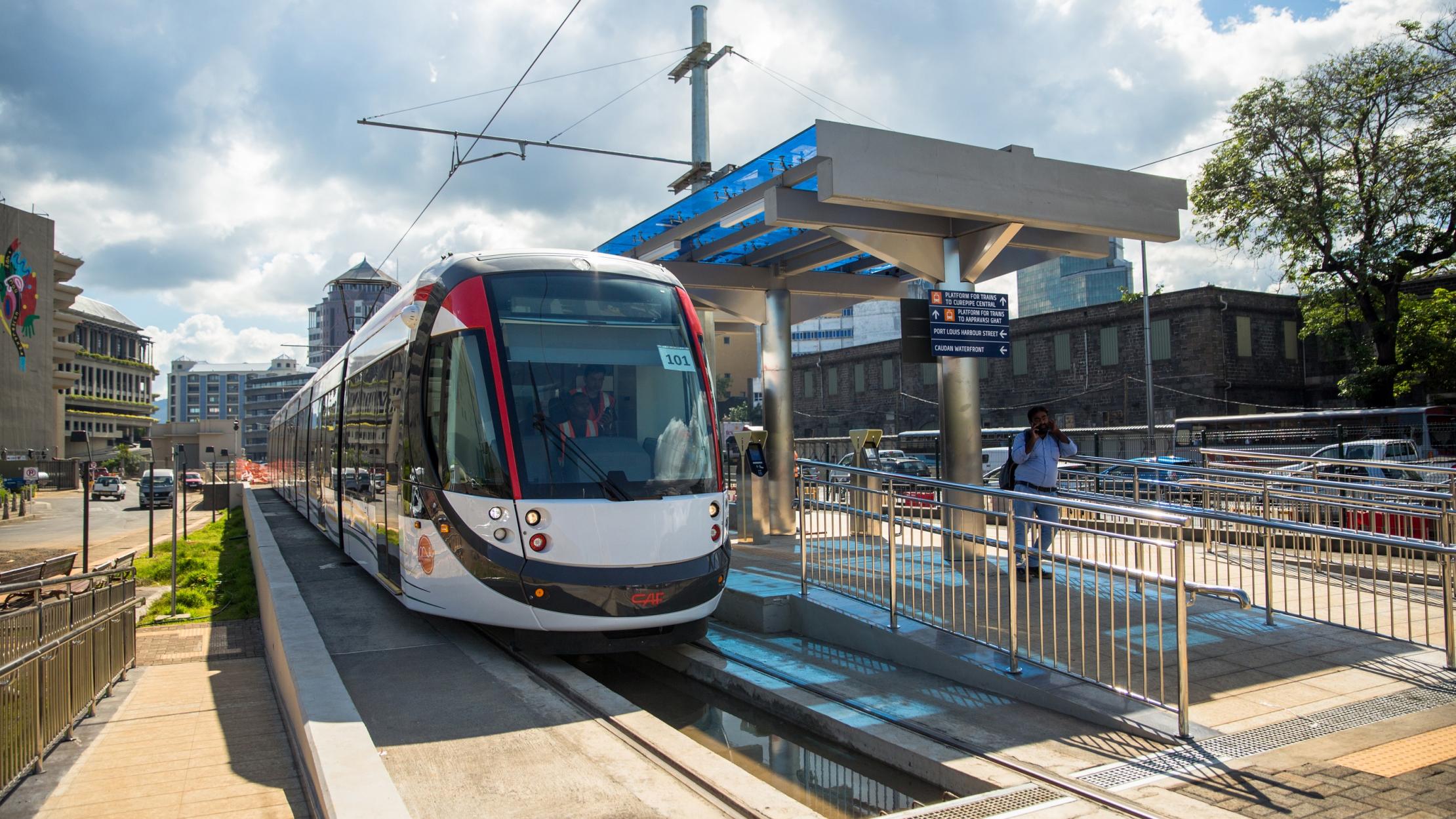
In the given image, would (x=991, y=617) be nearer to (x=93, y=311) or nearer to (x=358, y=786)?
(x=358, y=786)

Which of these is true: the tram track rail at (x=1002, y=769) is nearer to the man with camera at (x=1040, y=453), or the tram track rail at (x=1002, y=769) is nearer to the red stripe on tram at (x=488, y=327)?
the red stripe on tram at (x=488, y=327)

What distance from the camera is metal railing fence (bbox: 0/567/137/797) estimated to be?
6605 mm

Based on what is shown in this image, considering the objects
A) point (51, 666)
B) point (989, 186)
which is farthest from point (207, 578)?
point (989, 186)

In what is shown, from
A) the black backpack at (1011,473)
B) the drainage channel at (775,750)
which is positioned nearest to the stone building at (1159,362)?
the black backpack at (1011,473)

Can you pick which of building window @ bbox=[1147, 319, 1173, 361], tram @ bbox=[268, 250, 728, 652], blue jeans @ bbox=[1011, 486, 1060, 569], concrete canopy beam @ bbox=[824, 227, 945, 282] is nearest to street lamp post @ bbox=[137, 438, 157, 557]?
tram @ bbox=[268, 250, 728, 652]

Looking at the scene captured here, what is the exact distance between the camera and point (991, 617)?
24.0 ft

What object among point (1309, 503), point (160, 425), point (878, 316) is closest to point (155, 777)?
point (1309, 503)

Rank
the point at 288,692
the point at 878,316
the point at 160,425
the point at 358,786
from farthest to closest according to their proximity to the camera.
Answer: the point at 878,316, the point at 160,425, the point at 288,692, the point at 358,786

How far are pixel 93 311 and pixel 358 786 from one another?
150091 millimetres

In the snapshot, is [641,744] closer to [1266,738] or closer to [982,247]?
[1266,738]

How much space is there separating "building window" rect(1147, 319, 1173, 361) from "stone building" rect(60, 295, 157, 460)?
101m

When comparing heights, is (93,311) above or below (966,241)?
above

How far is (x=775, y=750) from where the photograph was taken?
633 cm

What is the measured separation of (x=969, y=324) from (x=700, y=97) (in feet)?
28.9
